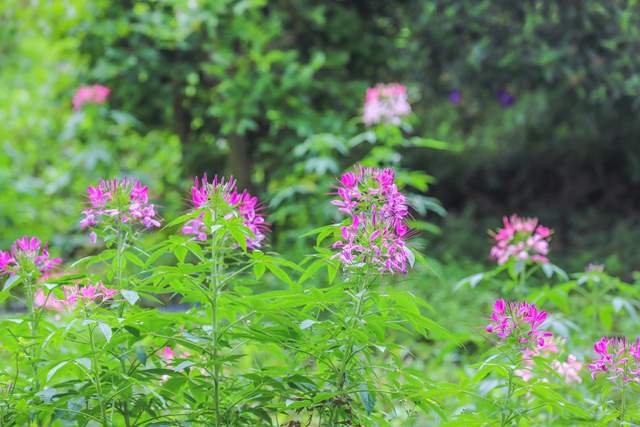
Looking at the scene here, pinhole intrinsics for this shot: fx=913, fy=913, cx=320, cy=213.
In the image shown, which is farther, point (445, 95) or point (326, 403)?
point (445, 95)

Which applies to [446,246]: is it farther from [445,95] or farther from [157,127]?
[157,127]

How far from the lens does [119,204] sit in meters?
1.86

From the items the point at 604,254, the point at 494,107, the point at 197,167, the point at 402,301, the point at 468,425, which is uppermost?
the point at 494,107

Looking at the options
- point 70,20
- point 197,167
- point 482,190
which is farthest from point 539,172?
point 70,20

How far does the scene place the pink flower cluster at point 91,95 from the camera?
6.12 meters

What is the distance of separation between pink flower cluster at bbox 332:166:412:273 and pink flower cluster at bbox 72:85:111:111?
15.1ft

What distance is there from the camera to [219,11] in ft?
19.8

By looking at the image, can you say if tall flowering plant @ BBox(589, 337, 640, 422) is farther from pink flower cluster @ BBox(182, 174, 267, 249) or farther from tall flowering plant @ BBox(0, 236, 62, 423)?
tall flowering plant @ BBox(0, 236, 62, 423)

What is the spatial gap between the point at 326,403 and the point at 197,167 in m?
5.18

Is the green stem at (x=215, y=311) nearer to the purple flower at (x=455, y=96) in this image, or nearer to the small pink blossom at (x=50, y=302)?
the small pink blossom at (x=50, y=302)

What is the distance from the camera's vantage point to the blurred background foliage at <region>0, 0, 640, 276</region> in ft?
20.2

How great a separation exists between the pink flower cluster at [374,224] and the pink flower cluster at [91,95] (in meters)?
4.60

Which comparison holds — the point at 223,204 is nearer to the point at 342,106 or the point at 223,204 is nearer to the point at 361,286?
the point at 361,286

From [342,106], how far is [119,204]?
4.71 metres
